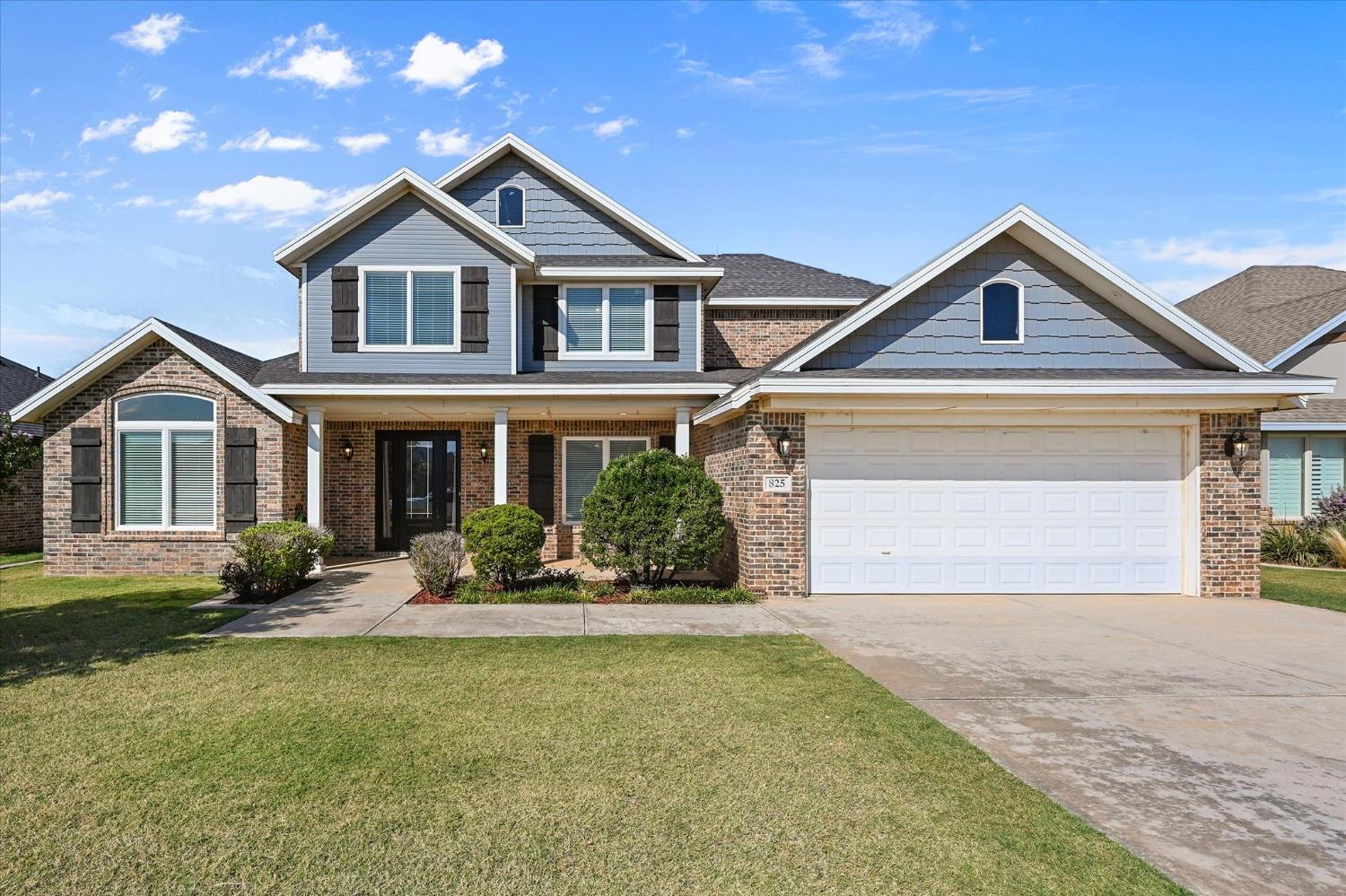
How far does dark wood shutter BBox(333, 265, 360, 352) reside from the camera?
13078 mm

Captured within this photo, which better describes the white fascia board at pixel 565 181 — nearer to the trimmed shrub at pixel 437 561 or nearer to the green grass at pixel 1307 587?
the trimmed shrub at pixel 437 561

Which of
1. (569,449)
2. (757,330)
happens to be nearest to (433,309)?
(569,449)

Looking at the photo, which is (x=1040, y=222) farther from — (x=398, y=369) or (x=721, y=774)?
(x=398, y=369)

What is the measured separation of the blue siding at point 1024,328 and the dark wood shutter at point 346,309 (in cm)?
889

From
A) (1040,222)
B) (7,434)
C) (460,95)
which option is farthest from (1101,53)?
(7,434)

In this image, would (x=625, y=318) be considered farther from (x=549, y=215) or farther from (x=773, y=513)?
(x=773, y=513)

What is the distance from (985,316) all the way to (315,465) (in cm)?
1148

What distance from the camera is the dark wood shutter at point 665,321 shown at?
13.8m

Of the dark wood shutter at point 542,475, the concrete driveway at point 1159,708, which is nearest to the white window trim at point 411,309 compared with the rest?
the dark wood shutter at point 542,475

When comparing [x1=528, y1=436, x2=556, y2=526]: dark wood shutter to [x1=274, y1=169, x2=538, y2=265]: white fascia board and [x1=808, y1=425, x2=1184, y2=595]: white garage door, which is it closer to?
[x1=274, y1=169, x2=538, y2=265]: white fascia board

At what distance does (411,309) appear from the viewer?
13242mm

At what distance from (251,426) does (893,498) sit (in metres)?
10.8

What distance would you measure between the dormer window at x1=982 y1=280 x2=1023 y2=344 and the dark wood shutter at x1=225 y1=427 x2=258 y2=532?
12247mm

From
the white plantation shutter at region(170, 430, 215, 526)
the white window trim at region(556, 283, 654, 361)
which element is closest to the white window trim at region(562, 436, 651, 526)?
the white window trim at region(556, 283, 654, 361)
